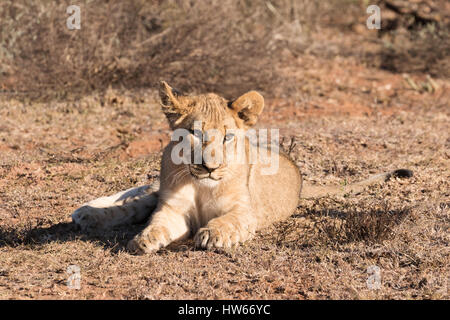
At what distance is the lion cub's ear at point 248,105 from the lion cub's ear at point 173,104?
0.39 m

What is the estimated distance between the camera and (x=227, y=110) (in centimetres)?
505

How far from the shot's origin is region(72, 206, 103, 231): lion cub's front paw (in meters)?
5.68

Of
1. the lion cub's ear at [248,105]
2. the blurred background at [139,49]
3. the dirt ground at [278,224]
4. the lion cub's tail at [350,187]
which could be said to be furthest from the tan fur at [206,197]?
the blurred background at [139,49]

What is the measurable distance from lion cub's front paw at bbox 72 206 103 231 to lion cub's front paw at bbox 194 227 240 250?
1222mm

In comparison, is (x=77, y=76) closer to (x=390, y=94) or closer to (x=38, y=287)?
(x=390, y=94)

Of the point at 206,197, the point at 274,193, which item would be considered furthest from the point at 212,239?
the point at 274,193

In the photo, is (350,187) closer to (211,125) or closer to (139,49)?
(211,125)

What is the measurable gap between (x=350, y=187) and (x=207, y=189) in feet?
6.59

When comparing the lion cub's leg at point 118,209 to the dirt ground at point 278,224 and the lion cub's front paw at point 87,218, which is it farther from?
the dirt ground at point 278,224

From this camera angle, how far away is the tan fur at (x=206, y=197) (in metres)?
4.90

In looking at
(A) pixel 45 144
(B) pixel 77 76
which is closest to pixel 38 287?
(A) pixel 45 144

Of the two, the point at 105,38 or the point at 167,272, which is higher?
the point at 105,38

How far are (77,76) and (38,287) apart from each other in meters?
6.72

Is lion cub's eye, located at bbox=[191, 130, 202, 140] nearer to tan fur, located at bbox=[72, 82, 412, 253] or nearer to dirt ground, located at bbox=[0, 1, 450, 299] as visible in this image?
tan fur, located at bbox=[72, 82, 412, 253]
